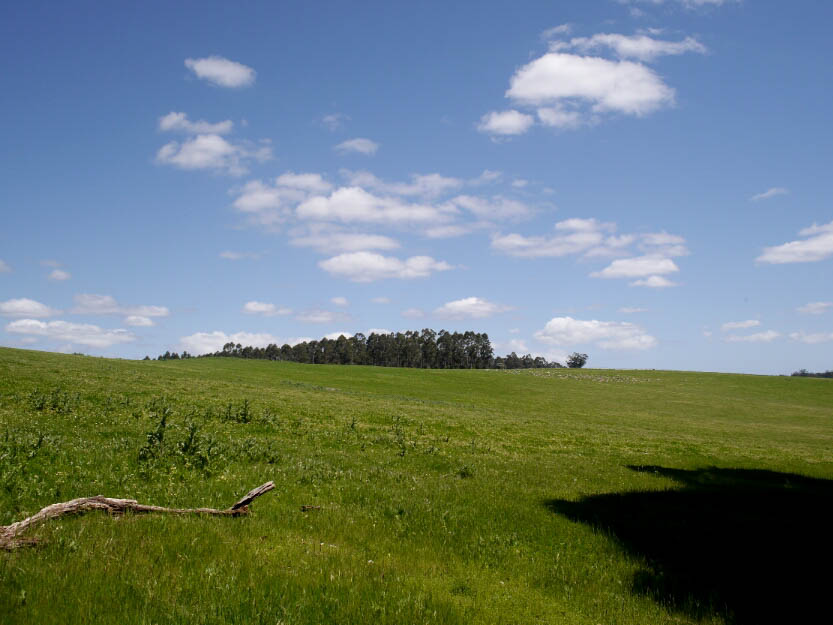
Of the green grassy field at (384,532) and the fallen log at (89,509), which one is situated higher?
the fallen log at (89,509)

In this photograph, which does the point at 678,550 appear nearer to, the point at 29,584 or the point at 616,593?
the point at 616,593

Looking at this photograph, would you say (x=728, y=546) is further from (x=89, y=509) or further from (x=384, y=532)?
(x=89, y=509)

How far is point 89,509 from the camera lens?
8.41 meters

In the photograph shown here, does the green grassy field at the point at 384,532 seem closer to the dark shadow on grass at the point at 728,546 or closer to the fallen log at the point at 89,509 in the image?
the dark shadow on grass at the point at 728,546

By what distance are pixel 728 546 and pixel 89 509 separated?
1217cm

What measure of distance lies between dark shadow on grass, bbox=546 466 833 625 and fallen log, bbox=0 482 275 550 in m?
7.39

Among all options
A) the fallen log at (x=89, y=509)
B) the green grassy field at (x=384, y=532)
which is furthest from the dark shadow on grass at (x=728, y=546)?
the fallen log at (x=89, y=509)

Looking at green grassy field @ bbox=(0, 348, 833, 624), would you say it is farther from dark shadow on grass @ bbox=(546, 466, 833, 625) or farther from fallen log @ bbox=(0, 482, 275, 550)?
fallen log @ bbox=(0, 482, 275, 550)

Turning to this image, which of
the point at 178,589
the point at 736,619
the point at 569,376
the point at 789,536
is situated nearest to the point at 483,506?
the point at 736,619

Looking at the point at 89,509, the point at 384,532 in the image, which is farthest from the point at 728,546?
the point at 89,509

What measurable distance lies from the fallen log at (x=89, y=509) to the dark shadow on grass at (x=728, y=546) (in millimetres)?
7389

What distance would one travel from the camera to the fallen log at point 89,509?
277 inches

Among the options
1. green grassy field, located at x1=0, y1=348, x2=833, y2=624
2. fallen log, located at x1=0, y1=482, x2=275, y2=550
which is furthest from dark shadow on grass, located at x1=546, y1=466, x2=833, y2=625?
fallen log, located at x1=0, y1=482, x2=275, y2=550

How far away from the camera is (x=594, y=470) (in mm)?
19859
